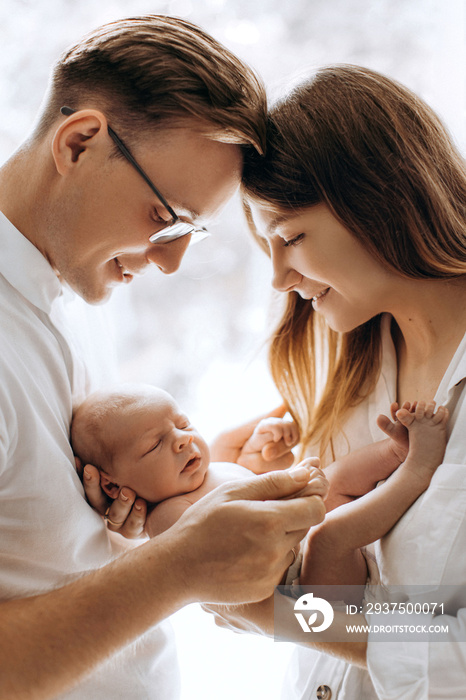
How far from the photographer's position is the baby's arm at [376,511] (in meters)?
1.52

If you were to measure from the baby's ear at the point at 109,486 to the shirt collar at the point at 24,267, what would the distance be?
1.66 ft

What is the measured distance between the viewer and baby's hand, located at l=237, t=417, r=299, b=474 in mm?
2029

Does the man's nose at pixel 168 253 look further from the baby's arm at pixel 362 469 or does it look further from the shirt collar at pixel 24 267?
the baby's arm at pixel 362 469

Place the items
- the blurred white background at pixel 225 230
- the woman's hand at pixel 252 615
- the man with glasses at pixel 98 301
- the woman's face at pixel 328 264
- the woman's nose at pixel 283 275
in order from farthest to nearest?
the blurred white background at pixel 225 230, the woman's nose at pixel 283 275, the woman's face at pixel 328 264, the woman's hand at pixel 252 615, the man with glasses at pixel 98 301

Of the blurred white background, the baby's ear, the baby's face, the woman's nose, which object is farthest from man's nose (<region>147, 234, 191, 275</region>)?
the baby's ear

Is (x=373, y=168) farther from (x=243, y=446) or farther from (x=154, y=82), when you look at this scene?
(x=243, y=446)

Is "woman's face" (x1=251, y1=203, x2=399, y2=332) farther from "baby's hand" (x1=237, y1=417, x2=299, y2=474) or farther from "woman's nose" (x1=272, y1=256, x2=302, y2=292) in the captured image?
"baby's hand" (x1=237, y1=417, x2=299, y2=474)

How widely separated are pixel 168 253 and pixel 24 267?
41 centimetres

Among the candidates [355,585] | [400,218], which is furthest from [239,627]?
[400,218]

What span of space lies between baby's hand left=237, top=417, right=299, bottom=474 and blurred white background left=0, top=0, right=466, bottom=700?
31cm

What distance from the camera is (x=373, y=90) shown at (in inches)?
64.1

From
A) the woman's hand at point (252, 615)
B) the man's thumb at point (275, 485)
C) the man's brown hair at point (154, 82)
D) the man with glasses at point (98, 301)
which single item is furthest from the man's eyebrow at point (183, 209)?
the woman's hand at point (252, 615)

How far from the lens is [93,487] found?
5.22 ft

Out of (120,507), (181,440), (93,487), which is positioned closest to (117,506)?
(120,507)
